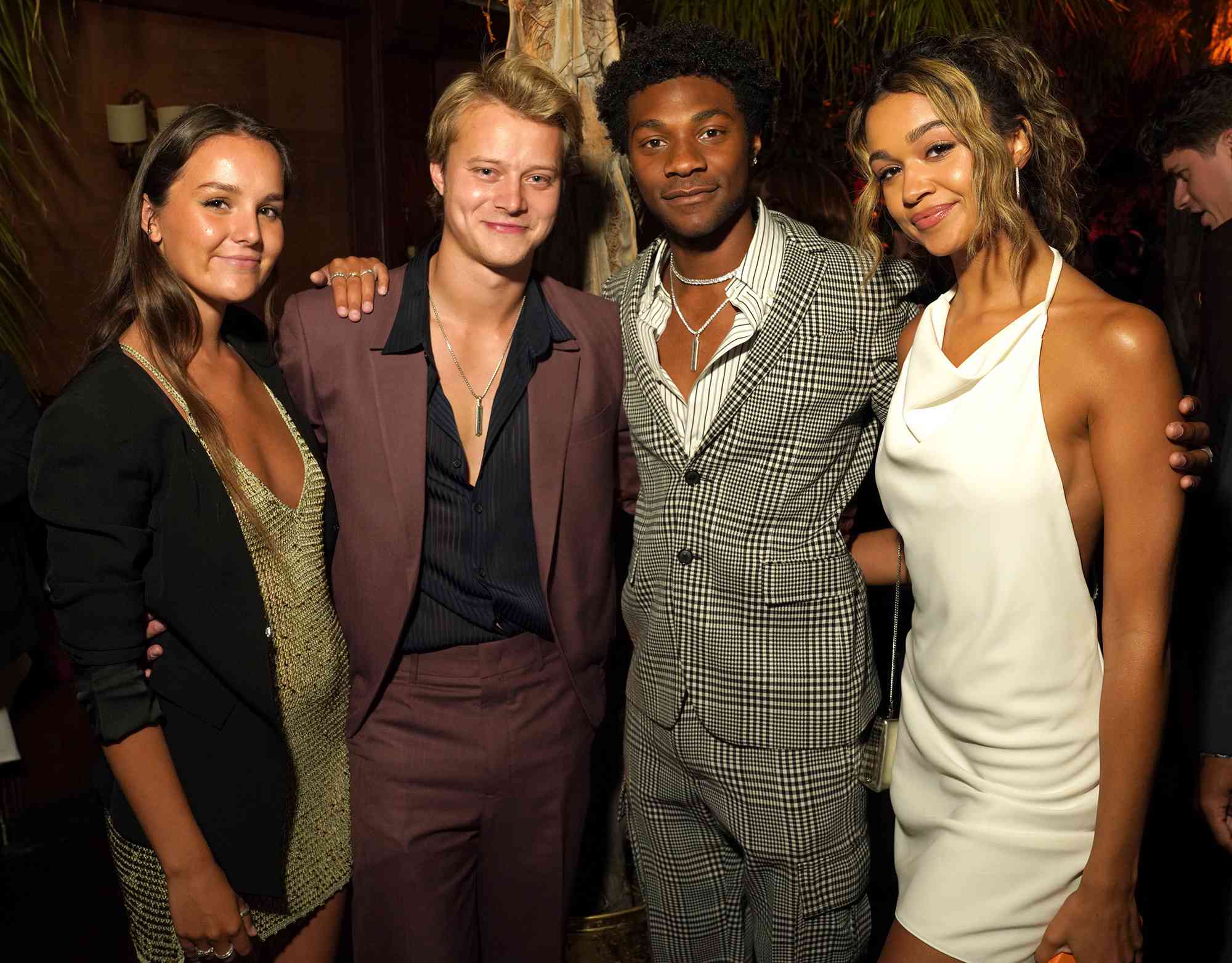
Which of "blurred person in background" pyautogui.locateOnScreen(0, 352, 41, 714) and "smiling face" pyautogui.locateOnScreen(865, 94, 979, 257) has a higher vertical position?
"smiling face" pyautogui.locateOnScreen(865, 94, 979, 257)

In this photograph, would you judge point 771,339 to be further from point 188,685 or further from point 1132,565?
point 188,685

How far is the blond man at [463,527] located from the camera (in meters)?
2.10

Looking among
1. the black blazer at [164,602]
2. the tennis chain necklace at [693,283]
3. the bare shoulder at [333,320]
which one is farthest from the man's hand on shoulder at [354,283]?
the tennis chain necklace at [693,283]

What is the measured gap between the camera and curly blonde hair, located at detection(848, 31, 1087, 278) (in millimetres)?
1787

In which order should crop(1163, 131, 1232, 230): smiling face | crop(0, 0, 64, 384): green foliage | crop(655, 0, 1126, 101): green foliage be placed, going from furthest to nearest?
crop(655, 0, 1126, 101): green foliage
crop(1163, 131, 1232, 230): smiling face
crop(0, 0, 64, 384): green foliage

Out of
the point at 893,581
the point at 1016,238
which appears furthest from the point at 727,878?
the point at 1016,238

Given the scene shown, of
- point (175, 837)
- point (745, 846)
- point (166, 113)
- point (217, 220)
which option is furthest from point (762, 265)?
point (166, 113)

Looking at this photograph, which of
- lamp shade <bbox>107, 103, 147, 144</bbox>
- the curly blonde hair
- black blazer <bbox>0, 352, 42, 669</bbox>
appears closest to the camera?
the curly blonde hair

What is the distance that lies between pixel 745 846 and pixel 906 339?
1010 mm

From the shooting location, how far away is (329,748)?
2.10 metres

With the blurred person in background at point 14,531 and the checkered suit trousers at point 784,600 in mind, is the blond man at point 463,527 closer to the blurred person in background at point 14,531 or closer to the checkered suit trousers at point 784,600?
the checkered suit trousers at point 784,600

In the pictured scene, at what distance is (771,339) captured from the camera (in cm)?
204

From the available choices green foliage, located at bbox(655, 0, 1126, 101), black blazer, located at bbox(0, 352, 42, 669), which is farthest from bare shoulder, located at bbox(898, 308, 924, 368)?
green foliage, located at bbox(655, 0, 1126, 101)

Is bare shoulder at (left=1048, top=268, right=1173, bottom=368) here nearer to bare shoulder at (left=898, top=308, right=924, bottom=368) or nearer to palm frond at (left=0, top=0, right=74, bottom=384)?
bare shoulder at (left=898, top=308, right=924, bottom=368)
